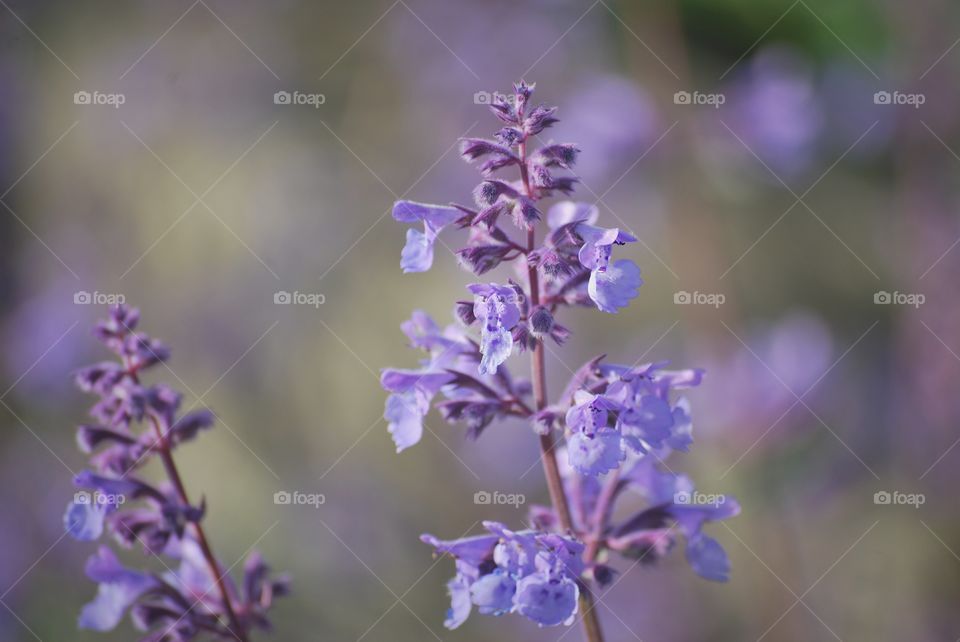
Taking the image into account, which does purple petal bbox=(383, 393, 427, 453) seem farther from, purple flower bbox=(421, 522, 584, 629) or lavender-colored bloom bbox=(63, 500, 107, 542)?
lavender-colored bloom bbox=(63, 500, 107, 542)

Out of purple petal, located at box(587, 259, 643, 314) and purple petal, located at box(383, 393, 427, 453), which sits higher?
purple petal, located at box(587, 259, 643, 314)

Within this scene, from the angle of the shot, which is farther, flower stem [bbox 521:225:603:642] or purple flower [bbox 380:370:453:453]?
purple flower [bbox 380:370:453:453]

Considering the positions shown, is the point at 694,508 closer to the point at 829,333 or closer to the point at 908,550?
the point at 908,550

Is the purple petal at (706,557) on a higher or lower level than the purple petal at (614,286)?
lower

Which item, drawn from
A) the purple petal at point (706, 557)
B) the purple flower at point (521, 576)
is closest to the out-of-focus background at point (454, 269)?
the purple petal at point (706, 557)

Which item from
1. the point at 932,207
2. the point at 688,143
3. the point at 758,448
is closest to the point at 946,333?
the point at 932,207

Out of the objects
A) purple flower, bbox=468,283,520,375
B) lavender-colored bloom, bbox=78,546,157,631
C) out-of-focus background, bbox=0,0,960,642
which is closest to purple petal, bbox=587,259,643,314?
purple flower, bbox=468,283,520,375

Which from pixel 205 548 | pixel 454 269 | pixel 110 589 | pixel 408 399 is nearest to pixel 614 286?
pixel 408 399

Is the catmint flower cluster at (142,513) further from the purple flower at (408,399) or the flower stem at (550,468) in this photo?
the flower stem at (550,468)
